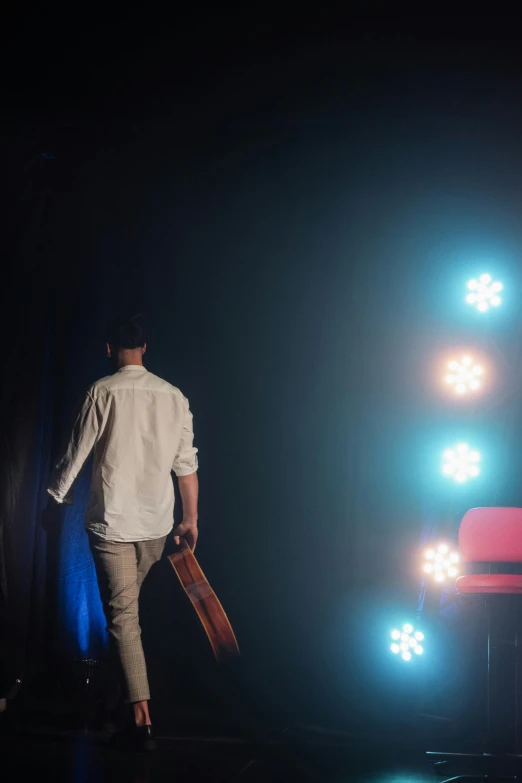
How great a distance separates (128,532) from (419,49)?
2727mm

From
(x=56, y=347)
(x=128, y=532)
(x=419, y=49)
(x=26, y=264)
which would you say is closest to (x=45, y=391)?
(x=56, y=347)

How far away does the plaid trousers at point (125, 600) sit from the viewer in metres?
2.99

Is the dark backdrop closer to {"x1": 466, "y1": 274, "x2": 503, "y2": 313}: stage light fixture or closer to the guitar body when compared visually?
{"x1": 466, "y1": 274, "x2": 503, "y2": 313}: stage light fixture

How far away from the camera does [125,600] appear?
309 cm

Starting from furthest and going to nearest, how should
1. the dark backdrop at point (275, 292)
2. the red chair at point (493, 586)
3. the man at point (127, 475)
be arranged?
1. the dark backdrop at point (275, 292)
2. the man at point (127, 475)
3. the red chair at point (493, 586)

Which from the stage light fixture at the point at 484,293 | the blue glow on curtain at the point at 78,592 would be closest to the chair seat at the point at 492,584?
the stage light fixture at the point at 484,293

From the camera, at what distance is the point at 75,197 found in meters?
4.43

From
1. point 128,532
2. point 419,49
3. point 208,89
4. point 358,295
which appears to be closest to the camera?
point 128,532

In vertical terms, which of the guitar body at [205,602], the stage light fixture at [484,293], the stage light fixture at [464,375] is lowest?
the guitar body at [205,602]

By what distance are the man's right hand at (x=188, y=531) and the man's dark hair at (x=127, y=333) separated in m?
0.88

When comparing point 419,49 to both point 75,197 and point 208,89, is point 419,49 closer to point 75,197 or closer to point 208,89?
point 208,89

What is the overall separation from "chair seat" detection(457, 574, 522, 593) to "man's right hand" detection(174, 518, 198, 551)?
126 cm

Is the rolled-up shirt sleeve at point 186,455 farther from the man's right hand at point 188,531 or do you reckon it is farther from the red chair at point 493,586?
the red chair at point 493,586

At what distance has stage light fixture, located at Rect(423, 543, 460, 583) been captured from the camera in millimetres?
3752
